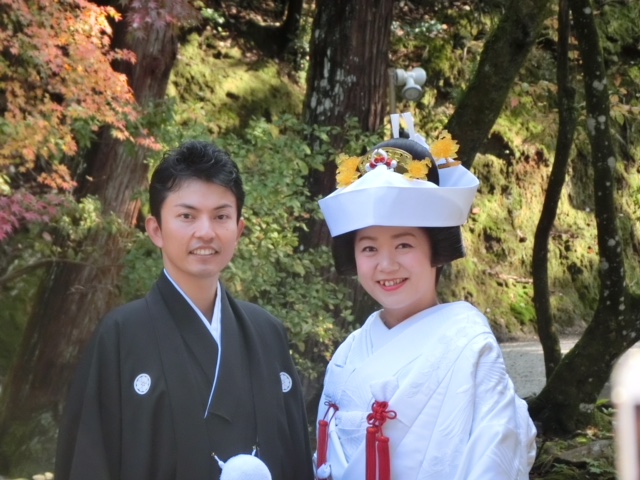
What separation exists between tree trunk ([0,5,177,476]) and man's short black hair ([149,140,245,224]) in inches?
119

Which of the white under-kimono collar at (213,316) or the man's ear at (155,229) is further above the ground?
the man's ear at (155,229)

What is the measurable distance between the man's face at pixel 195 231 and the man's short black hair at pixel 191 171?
20 millimetres

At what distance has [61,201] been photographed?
194 inches

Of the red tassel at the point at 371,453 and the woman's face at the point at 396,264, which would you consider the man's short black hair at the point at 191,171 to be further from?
the red tassel at the point at 371,453

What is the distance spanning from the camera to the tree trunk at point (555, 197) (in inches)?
260

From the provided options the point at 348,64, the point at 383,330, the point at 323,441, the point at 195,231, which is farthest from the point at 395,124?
the point at 348,64

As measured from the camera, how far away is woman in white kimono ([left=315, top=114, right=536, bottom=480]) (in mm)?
2398

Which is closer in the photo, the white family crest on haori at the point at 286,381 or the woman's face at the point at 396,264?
the woman's face at the point at 396,264

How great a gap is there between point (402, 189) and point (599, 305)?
371 centimetres

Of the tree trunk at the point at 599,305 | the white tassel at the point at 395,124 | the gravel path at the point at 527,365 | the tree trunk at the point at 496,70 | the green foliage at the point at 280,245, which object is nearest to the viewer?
the white tassel at the point at 395,124

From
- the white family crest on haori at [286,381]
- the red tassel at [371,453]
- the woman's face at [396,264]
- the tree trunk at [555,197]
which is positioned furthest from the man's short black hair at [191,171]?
the tree trunk at [555,197]

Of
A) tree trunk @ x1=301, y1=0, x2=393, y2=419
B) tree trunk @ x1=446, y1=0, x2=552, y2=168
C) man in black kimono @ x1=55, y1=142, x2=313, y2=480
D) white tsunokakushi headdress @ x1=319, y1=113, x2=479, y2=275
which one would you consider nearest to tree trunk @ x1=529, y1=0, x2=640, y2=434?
tree trunk @ x1=446, y1=0, x2=552, y2=168

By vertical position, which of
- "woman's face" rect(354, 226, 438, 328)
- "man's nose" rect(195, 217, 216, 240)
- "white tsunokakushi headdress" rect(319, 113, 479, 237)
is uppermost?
"white tsunokakushi headdress" rect(319, 113, 479, 237)

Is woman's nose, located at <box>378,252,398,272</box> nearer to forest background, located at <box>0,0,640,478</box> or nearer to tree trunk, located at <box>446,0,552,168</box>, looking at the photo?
forest background, located at <box>0,0,640,478</box>
